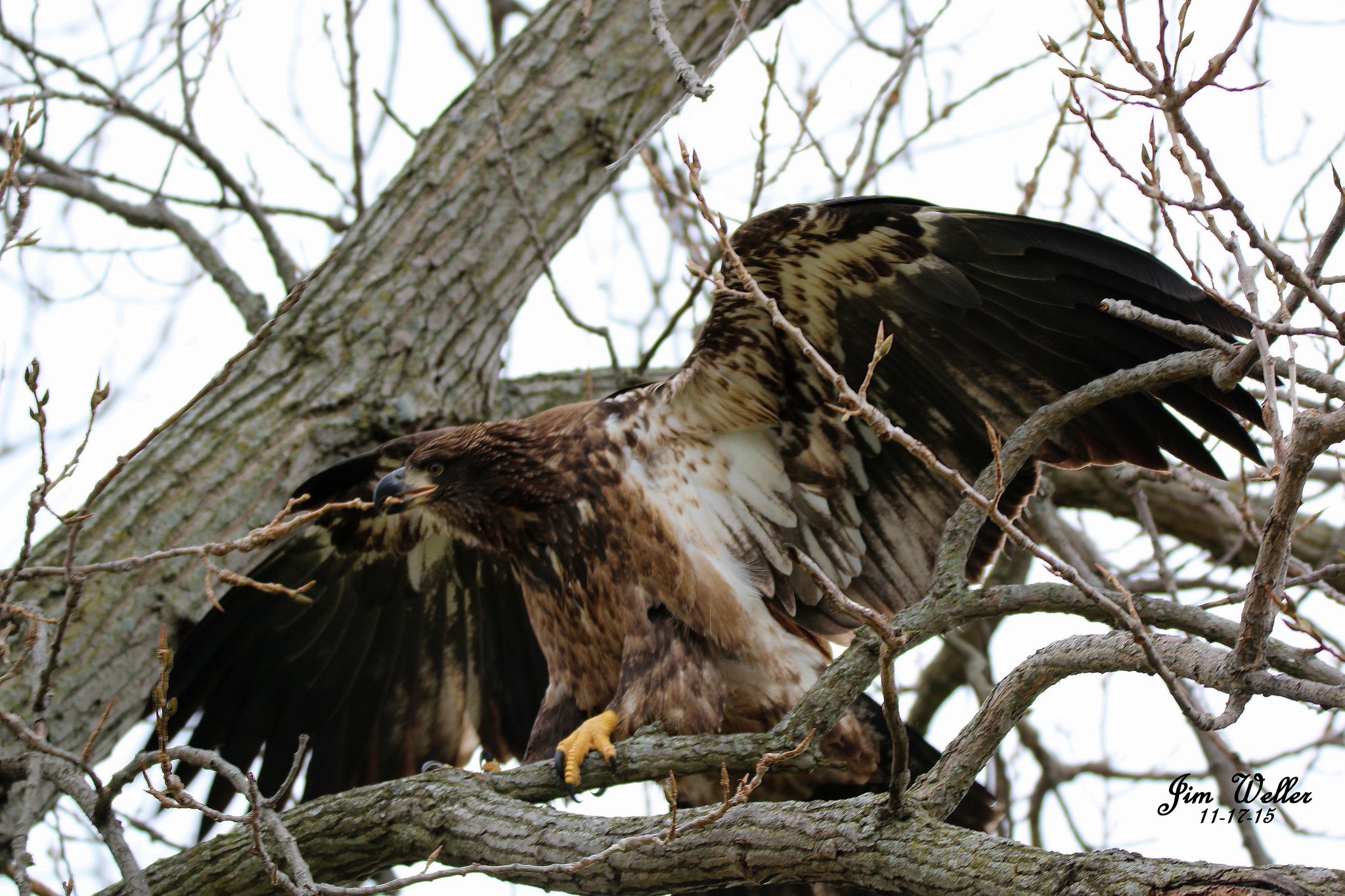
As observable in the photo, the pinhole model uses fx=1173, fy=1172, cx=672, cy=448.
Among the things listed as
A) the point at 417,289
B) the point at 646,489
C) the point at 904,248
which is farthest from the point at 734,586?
the point at 417,289

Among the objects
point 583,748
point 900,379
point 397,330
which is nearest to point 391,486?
point 397,330

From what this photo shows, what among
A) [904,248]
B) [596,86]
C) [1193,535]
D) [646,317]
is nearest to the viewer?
[904,248]

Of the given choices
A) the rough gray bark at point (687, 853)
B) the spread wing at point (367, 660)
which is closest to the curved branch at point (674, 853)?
the rough gray bark at point (687, 853)

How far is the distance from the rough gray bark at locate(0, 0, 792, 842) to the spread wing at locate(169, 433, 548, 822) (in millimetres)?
345

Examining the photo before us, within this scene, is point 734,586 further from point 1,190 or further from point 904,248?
point 1,190

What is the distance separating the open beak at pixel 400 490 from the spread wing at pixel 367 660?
0.24 metres

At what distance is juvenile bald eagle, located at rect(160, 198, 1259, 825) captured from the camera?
374cm

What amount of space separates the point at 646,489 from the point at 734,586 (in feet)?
1.55

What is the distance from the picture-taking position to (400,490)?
4.36 metres

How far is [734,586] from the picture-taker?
4.16 metres

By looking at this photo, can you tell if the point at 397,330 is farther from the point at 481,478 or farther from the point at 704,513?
the point at 704,513

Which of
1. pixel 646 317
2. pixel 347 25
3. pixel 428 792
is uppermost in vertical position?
pixel 347 25

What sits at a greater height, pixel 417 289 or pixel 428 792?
pixel 417 289

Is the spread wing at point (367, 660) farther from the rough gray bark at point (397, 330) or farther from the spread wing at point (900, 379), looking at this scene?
the spread wing at point (900, 379)
